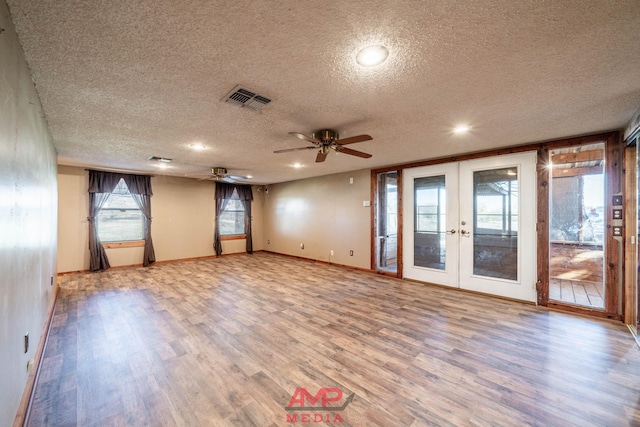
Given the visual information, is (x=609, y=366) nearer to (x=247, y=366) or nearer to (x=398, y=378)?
(x=398, y=378)

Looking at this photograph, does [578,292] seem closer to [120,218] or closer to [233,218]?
[233,218]

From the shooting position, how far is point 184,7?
1229 mm

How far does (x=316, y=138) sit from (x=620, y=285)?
4033 millimetres

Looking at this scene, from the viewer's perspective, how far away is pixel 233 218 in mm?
7969

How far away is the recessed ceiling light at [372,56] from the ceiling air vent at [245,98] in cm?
92

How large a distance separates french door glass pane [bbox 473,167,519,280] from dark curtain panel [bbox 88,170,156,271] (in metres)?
7.14

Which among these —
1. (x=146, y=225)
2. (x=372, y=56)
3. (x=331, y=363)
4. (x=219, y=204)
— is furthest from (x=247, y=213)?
(x=372, y=56)

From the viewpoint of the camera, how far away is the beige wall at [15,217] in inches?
50.1

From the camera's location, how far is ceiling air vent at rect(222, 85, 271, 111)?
81.1 inches

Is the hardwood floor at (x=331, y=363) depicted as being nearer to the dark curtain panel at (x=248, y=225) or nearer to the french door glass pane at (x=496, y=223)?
the french door glass pane at (x=496, y=223)

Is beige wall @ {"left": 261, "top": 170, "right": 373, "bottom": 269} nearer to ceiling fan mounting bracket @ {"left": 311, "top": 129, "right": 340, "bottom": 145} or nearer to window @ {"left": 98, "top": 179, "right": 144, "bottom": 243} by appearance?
ceiling fan mounting bracket @ {"left": 311, "top": 129, "right": 340, "bottom": 145}

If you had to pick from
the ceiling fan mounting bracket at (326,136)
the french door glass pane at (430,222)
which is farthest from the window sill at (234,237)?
the ceiling fan mounting bracket at (326,136)

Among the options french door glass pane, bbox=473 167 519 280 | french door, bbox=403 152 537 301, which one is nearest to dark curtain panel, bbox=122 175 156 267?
french door, bbox=403 152 537 301

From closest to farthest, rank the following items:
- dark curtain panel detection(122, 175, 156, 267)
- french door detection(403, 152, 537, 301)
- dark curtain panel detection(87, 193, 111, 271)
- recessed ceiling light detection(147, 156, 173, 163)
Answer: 1. french door detection(403, 152, 537, 301)
2. recessed ceiling light detection(147, 156, 173, 163)
3. dark curtain panel detection(87, 193, 111, 271)
4. dark curtain panel detection(122, 175, 156, 267)
